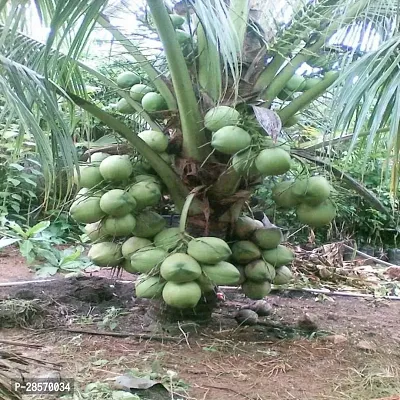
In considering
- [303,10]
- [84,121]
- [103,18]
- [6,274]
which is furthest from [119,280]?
[303,10]

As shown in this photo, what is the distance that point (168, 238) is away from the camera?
1974mm

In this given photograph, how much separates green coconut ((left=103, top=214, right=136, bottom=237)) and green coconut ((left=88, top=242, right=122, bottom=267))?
0.33ft

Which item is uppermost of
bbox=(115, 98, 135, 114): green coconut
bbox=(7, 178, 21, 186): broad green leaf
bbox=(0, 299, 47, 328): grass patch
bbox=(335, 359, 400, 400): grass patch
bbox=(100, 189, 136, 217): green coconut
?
bbox=(115, 98, 135, 114): green coconut

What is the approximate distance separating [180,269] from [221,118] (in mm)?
504

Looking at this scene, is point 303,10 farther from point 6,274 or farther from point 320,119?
point 6,274

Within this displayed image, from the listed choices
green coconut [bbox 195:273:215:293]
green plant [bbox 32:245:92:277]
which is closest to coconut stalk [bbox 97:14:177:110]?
green coconut [bbox 195:273:215:293]

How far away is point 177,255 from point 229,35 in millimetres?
708

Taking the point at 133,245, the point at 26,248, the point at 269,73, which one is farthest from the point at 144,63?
the point at 26,248

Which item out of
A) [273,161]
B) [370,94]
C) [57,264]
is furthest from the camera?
[57,264]

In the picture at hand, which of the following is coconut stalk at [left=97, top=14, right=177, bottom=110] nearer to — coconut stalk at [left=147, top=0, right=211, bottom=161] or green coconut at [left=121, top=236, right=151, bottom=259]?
coconut stalk at [left=147, top=0, right=211, bottom=161]

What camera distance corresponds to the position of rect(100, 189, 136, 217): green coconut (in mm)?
1894

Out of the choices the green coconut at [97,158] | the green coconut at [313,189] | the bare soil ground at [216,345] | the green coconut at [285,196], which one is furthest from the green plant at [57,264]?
the green coconut at [313,189]

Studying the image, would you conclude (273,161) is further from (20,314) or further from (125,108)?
(20,314)

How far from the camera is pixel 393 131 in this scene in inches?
62.0
